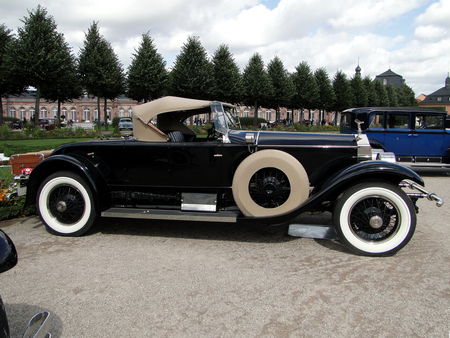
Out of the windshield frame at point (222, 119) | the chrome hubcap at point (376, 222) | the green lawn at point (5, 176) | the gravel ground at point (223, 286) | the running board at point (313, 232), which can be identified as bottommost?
the gravel ground at point (223, 286)

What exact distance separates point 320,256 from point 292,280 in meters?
0.77

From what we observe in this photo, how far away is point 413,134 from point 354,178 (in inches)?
296

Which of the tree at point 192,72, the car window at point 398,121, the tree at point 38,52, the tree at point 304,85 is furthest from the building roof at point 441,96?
the car window at point 398,121

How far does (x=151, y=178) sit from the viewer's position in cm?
471

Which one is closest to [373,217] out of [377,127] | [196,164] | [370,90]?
[196,164]

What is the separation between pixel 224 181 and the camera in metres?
4.55

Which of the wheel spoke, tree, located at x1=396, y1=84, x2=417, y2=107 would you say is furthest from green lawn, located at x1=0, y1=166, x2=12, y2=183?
tree, located at x1=396, y1=84, x2=417, y2=107

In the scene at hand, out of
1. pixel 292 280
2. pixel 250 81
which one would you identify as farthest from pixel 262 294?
pixel 250 81

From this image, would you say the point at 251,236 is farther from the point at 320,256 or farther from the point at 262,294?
the point at 262,294

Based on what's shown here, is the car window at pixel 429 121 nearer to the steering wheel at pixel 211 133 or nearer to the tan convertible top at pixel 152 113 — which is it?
the steering wheel at pixel 211 133

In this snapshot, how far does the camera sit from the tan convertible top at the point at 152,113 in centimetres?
472

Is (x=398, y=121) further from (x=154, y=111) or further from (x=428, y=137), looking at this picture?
(x=154, y=111)

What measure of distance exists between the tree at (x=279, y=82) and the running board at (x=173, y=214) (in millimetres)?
33514

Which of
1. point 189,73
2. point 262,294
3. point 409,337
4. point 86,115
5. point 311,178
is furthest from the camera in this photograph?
point 86,115
